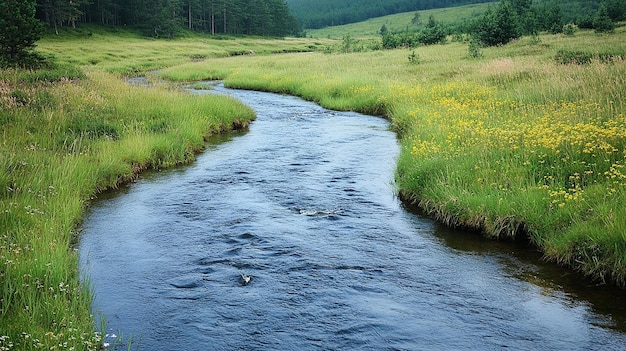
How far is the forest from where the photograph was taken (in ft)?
237

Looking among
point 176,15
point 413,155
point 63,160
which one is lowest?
point 413,155

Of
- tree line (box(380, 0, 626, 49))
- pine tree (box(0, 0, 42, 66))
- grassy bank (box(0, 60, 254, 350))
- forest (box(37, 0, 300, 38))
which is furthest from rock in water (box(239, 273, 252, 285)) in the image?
forest (box(37, 0, 300, 38))

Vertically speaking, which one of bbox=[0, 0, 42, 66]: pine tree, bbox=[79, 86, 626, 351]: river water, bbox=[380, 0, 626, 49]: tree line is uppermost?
bbox=[380, 0, 626, 49]: tree line

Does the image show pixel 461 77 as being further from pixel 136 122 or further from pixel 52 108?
pixel 52 108

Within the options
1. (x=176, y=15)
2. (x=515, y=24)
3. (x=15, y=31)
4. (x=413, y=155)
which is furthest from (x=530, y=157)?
(x=176, y=15)

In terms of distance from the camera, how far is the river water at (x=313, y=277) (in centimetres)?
648

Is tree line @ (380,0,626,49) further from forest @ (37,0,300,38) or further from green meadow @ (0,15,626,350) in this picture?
forest @ (37,0,300,38)

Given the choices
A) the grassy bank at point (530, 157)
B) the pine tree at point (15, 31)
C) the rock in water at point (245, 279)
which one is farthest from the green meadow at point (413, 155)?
the pine tree at point (15, 31)

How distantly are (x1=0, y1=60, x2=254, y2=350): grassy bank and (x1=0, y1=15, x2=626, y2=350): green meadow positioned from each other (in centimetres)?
4

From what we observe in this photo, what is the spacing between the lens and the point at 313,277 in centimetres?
806

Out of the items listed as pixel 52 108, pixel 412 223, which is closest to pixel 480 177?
pixel 412 223

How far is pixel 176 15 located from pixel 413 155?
101 m

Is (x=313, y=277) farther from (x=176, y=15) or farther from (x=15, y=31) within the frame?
(x=176, y=15)

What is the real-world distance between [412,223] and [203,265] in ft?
14.4
